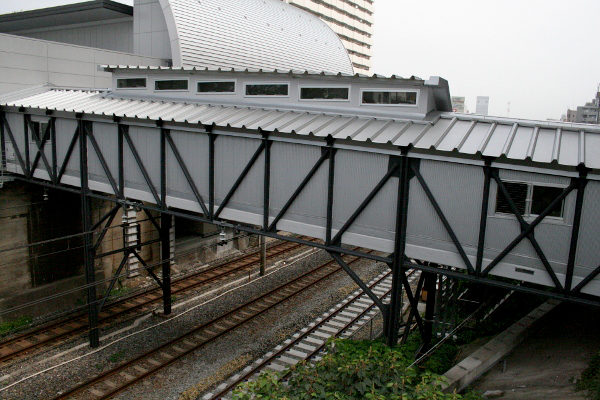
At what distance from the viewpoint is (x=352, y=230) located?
36.7 ft

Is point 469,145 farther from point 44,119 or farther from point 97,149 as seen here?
point 44,119

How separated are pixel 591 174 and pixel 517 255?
207cm

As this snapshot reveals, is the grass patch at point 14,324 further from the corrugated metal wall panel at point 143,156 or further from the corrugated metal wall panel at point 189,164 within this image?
the corrugated metal wall panel at point 189,164

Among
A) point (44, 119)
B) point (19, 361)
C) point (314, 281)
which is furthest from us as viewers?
point (314, 281)

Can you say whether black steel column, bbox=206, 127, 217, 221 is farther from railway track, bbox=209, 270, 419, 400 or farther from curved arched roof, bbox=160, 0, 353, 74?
curved arched roof, bbox=160, 0, 353, 74

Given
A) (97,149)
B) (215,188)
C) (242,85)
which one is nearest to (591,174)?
(215,188)

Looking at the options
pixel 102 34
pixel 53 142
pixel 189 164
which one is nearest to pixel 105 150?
pixel 53 142

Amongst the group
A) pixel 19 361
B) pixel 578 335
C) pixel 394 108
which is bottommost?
pixel 19 361

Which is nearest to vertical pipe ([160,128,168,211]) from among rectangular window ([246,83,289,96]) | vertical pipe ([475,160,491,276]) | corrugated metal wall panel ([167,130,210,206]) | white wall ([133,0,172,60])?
corrugated metal wall panel ([167,130,210,206])

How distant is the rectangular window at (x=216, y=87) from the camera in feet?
52.5

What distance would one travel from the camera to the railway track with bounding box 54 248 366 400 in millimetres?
13841

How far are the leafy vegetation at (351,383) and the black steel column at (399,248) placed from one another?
193 cm

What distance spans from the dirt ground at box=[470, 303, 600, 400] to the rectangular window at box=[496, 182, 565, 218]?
14.5ft

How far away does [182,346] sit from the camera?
653 inches
